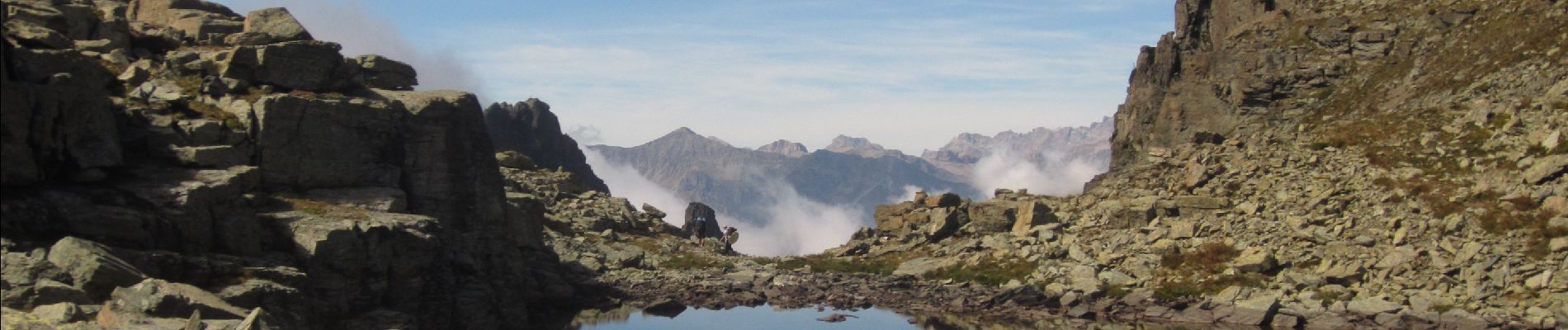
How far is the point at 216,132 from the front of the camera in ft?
146

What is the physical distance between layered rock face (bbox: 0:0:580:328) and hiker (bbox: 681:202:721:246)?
41.2 m

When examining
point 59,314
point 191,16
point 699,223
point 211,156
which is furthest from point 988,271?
point 59,314

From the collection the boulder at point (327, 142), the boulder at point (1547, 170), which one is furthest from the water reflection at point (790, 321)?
the boulder at point (1547, 170)

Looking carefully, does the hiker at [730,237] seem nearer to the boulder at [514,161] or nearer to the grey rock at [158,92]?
the boulder at [514,161]

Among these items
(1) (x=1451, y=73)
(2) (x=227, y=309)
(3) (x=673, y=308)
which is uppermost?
(1) (x=1451, y=73)

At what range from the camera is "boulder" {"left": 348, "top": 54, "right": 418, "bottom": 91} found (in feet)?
186

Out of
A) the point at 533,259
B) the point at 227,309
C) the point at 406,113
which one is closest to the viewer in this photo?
the point at 227,309

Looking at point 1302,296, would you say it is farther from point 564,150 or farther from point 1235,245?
point 564,150

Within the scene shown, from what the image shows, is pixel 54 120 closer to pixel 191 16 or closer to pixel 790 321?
pixel 191 16

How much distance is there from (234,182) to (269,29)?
53.5 ft

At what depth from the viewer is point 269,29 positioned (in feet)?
181

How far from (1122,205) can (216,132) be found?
52734 millimetres

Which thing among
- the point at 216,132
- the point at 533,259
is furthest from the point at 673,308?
the point at 216,132

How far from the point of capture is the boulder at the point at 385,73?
2231 inches
